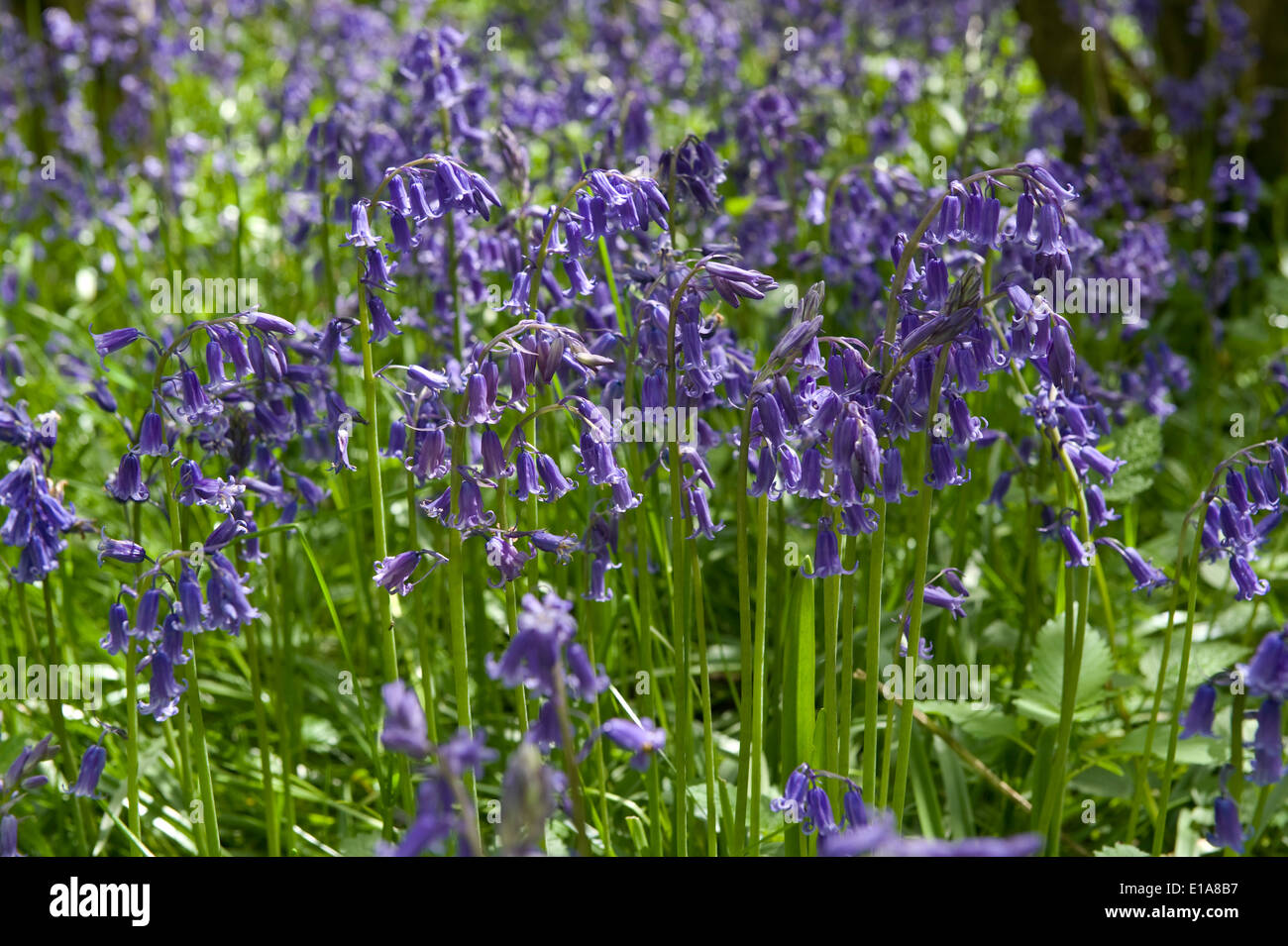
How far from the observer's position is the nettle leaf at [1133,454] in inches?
156

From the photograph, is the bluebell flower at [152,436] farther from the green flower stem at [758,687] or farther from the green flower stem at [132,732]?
the green flower stem at [758,687]

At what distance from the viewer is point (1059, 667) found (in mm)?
3512

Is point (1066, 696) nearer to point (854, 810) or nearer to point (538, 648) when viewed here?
point (854, 810)

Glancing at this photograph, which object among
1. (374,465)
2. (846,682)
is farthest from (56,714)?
(846,682)

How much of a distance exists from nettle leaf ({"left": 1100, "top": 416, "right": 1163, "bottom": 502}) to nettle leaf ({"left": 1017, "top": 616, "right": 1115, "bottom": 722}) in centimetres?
61

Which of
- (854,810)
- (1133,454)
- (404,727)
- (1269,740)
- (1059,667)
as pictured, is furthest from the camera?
(1133,454)

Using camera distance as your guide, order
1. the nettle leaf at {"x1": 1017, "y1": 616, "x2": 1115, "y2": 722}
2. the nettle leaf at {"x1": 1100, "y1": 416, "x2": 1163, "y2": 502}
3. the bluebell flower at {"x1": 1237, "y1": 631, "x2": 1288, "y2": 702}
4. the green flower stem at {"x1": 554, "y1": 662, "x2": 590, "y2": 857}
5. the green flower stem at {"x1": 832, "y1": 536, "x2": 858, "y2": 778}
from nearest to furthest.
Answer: the green flower stem at {"x1": 554, "y1": 662, "x2": 590, "y2": 857}, the bluebell flower at {"x1": 1237, "y1": 631, "x2": 1288, "y2": 702}, the green flower stem at {"x1": 832, "y1": 536, "x2": 858, "y2": 778}, the nettle leaf at {"x1": 1017, "y1": 616, "x2": 1115, "y2": 722}, the nettle leaf at {"x1": 1100, "y1": 416, "x2": 1163, "y2": 502}

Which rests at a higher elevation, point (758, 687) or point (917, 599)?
point (917, 599)

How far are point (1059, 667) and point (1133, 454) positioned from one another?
3.44 ft

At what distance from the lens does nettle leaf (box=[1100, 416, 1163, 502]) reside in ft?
13.0

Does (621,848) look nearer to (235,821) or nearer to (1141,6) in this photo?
(235,821)

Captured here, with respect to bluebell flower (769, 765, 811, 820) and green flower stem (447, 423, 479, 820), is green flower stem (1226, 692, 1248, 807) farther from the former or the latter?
green flower stem (447, 423, 479, 820)

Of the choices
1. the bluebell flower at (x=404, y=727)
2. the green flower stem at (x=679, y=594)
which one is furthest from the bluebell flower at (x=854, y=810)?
the bluebell flower at (x=404, y=727)

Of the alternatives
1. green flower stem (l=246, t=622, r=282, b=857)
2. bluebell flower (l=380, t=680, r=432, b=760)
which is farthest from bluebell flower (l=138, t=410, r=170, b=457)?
bluebell flower (l=380, t=680, r=432, b=760)
